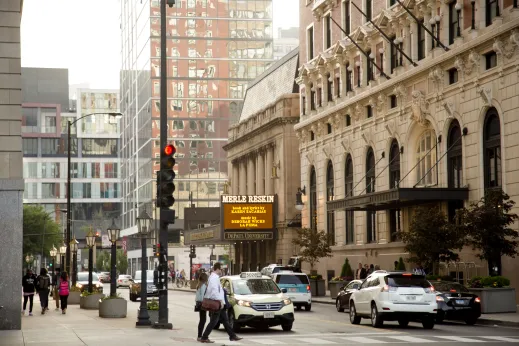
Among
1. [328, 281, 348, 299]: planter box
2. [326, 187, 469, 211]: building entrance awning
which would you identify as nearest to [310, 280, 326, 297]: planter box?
[328, 281, 348, 299]: planter box

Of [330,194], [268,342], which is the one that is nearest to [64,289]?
[268,342]

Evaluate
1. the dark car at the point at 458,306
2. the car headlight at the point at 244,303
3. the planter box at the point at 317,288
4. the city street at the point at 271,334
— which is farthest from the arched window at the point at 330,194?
the car headlight at the point at 244,303

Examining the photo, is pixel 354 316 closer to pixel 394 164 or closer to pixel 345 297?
pixel 345 297

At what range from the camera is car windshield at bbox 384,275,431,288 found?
1221 inches

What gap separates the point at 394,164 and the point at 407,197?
10698mm

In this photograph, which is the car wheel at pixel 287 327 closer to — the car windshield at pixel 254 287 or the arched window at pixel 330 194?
the car windshield at pixel 254 287

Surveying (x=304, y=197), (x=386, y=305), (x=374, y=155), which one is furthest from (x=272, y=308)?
(x=304, y=197)

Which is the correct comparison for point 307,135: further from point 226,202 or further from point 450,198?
point 450,198

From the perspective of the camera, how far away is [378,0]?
64.5 metres

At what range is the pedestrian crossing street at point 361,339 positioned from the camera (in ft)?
83.5

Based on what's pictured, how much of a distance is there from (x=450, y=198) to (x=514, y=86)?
7.35m

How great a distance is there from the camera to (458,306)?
113 ft

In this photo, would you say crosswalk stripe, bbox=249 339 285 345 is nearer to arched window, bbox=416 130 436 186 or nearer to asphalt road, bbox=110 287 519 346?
asphalt road, bbox=110 287 519 346

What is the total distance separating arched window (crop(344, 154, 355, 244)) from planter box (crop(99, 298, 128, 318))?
32.5 m
